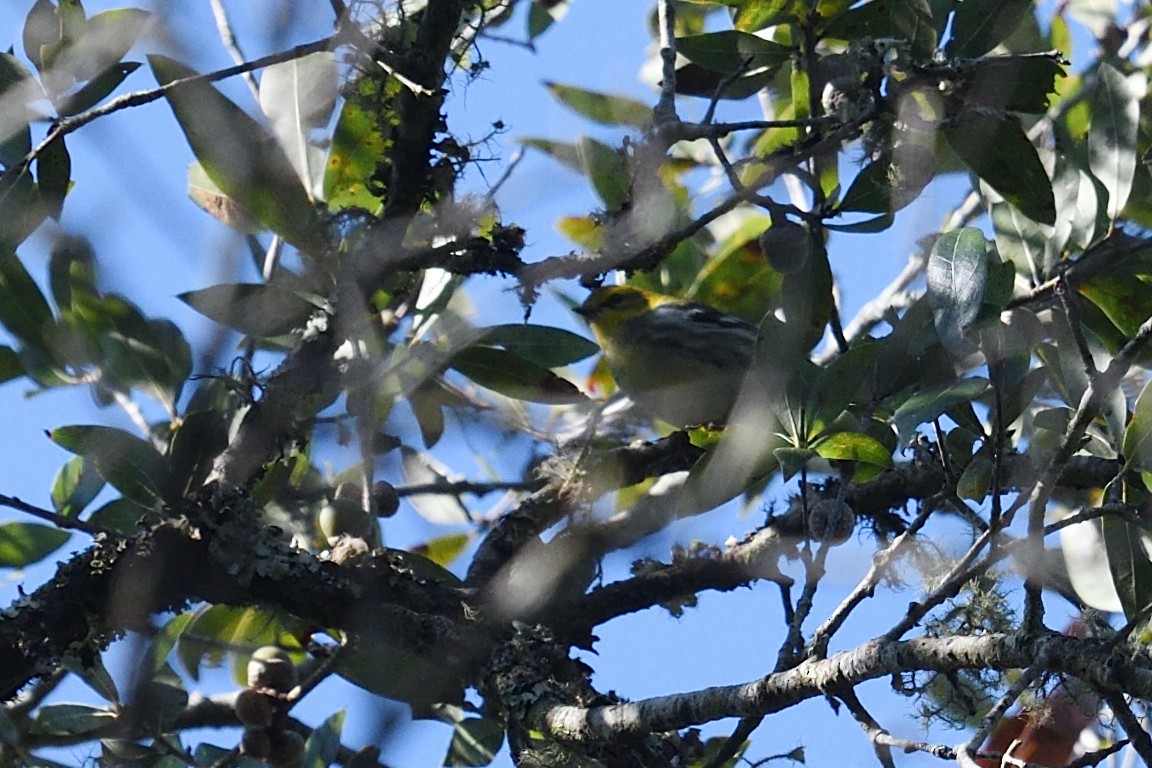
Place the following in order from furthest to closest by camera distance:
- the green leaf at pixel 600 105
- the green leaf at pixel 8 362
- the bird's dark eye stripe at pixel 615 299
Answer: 1. the bird's dark eye stripe at pixel 615 299
2. the green leaf at pixel 600 105
3. the green leaf at pixel 8 362

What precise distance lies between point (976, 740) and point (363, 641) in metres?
1.30

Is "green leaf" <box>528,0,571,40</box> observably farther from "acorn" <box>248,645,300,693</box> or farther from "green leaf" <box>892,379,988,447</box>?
"green leaf" <box>892,379,988,447</box>

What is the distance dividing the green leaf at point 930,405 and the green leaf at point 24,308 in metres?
1.75

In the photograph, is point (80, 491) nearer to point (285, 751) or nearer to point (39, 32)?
point (285, 751)

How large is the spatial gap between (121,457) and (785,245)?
1.22 meters

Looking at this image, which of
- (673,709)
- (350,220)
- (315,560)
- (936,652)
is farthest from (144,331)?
(936,652)

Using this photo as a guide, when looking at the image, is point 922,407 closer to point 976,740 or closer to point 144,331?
point 976,740

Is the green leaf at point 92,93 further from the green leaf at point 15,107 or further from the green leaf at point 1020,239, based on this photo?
the green leaf at point 1020,239

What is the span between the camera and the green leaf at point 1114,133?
2.42 metres

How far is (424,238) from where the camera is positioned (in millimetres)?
2287

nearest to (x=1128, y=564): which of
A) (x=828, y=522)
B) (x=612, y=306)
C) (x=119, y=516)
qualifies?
(x=828, y=522)

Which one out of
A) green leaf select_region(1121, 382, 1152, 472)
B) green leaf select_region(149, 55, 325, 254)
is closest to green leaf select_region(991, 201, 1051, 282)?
green leaf select_region(1121, 382, 1152, 472)

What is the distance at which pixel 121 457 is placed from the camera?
225 cm

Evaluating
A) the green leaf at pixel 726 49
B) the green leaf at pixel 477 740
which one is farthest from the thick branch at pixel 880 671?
the green leaf at pixel 726 49
